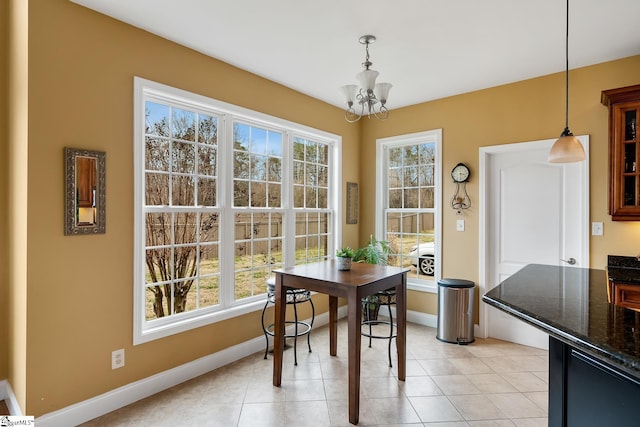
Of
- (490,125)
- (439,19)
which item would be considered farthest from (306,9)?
(490,125)

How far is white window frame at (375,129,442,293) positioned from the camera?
4.23m

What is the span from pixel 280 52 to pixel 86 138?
1.67 m

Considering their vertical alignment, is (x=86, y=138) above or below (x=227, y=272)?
above

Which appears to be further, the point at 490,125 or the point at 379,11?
the point at 490,125

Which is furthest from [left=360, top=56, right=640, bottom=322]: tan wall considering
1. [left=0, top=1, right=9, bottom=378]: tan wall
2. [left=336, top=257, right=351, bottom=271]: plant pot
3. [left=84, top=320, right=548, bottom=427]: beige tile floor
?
[left=0, top=1, right=9, bottom=378]: tan wall

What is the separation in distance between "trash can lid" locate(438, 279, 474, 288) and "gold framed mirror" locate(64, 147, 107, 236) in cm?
330

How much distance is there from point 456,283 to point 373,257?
40.2 inches

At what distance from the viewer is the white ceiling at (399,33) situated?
7.70ft

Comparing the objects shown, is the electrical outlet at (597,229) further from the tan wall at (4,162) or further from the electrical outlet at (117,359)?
the tan wall at (4,162)

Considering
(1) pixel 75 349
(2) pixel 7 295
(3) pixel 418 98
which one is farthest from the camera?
(3) pixel 418 98

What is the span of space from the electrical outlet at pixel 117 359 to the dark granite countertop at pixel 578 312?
2.50 meters

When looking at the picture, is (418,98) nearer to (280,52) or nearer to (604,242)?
(280,52)

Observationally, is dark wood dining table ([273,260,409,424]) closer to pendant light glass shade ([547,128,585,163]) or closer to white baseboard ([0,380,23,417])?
pendant light glass shade ([547,128,585,163])

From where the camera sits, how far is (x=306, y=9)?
7.80 ft
